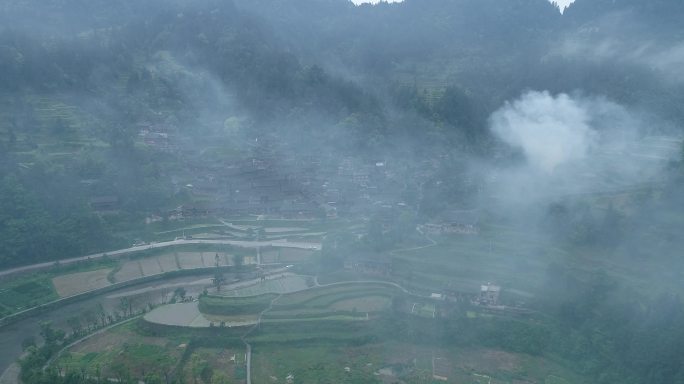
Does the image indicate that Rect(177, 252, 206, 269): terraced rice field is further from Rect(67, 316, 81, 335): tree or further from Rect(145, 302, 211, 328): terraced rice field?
Rect(67, 316, 81, 335): tree

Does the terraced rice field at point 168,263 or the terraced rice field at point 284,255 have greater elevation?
the terraced rice field at point 284,255

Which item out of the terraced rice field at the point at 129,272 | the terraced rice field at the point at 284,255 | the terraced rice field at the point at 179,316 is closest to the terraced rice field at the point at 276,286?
the terraced rice field at the point at 179,316

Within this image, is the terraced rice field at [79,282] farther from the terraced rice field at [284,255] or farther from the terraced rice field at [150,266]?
the terraced rice field at [284,255]

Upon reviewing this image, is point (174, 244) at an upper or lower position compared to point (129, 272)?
upper

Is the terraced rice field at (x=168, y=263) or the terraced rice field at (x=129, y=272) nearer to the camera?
the terraced rice field at (x=129, y=272)

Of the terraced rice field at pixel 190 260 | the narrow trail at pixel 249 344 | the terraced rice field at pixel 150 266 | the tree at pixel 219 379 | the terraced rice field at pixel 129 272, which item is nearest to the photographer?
the tree at pixel 219 379

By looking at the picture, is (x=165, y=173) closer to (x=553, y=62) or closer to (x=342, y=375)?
(x=342, y=375)

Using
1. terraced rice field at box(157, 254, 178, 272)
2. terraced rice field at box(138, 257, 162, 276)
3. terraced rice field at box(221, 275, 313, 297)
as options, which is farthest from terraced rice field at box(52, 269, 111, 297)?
terraced rice field at box(221, 275, 313, 297)

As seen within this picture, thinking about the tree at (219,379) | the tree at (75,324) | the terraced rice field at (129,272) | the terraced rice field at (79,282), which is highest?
the terraced rice field at (129,272)

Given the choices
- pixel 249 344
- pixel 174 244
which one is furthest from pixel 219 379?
pixel 174 244

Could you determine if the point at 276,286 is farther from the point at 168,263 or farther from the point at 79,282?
the point at 79,282
